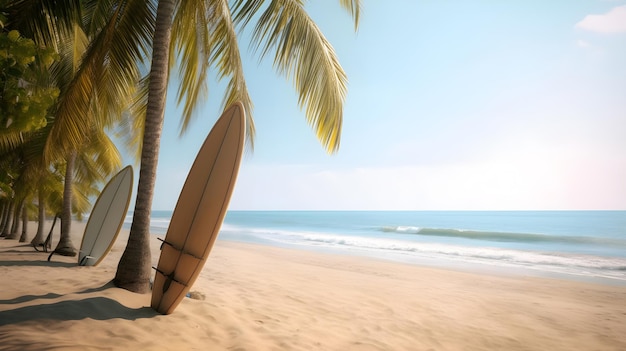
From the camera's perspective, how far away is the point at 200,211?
141 inches

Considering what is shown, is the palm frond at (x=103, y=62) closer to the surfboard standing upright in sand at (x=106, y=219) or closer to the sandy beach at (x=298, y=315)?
the surfboard standing upright in sand at (x=106, y=219)

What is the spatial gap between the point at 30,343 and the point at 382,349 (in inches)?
107

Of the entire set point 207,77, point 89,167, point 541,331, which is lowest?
point 541,331

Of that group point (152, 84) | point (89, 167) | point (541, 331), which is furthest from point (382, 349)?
point (89, 167)

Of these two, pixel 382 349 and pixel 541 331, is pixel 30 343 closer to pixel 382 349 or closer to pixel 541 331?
pixel 382 349

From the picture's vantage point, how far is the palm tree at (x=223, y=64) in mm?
4066

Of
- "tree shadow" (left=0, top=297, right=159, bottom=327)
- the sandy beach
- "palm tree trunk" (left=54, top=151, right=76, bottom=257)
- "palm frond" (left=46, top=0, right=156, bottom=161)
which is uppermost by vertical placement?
"palm frond" (left=46, top=0, right=156, bottom=161)

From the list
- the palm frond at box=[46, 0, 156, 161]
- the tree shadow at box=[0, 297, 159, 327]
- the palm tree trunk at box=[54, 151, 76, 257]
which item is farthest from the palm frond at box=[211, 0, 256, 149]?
the palm tree trunk at box=[54, 151, 76, 257]

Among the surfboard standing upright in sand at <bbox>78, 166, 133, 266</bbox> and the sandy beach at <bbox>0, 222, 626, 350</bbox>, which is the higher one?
the surfboard standing upright in sand at <bbox>78, 166, 133, 266</bbox>

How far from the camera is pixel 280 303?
481cm

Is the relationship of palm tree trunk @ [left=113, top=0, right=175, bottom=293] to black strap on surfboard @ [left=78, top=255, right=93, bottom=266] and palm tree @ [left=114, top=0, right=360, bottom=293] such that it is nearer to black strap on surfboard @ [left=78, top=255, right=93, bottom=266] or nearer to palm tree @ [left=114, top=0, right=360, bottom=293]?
palm tree @ [left=114, top=0, right=360, bottom=293]

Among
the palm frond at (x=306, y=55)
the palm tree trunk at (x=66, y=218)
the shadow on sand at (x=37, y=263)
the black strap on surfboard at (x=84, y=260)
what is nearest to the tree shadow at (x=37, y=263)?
the shadow on sand at (x=37, y=263)

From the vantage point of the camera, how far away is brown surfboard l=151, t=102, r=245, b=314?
348 centimetres

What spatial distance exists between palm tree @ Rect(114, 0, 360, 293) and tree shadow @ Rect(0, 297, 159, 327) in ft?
1.89
